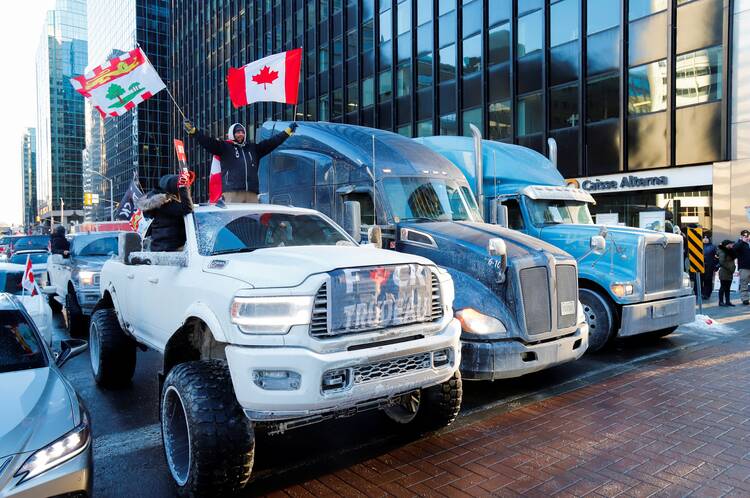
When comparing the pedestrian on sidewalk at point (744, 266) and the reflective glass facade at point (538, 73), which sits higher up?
the reflective glass facade at point (538, 73)

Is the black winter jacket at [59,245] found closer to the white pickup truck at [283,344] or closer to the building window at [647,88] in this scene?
the white pickup truck at [283,344]

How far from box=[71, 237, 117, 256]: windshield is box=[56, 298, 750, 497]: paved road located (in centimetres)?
392

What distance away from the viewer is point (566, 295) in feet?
19.5

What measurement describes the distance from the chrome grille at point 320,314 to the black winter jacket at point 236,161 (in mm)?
4877

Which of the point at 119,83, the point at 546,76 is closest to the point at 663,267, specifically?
the point at 119,83

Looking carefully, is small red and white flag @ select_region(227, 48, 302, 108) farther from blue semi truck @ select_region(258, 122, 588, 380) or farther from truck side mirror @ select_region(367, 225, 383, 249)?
truck side mirror @ select_region(367, 225, 383, 249)

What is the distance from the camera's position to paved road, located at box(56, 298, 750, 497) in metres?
4.08

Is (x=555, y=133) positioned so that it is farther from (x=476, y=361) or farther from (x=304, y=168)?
(x=476, y=361)

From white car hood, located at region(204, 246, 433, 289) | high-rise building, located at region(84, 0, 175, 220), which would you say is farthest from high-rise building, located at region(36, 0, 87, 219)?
white car hood, located at region(204, 246, 433, 289)

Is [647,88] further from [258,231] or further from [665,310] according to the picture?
[258,231]

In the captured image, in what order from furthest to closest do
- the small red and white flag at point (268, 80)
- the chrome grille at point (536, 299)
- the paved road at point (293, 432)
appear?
the small red and white flag at point (268, 80) → the chrome grille at point (536, 299) → the paved road at point (293, 432)

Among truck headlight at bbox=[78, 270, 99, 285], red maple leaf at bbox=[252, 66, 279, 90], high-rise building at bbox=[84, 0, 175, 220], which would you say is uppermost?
high-rise building at bbox=[84, 0, 175, 220]

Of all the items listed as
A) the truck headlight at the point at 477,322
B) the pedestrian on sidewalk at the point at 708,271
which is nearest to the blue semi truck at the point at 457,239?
the truck headlight at the point at 477,322

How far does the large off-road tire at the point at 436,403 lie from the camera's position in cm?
460
